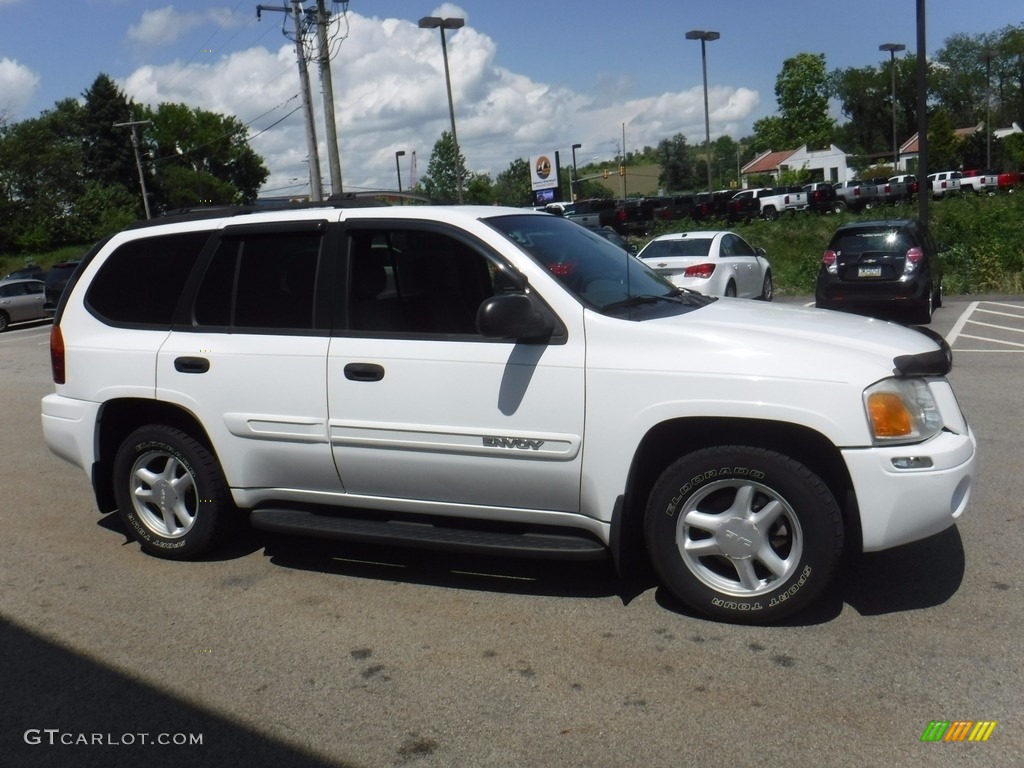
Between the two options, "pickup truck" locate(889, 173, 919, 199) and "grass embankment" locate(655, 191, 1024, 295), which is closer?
"grass embankment" locate(655, 191, 1024, 295)

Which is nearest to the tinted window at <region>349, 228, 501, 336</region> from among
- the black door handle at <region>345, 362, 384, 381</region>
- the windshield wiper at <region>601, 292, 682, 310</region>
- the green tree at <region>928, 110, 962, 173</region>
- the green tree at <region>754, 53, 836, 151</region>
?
the black door handle at <region>345, 362, 384, 381</region>

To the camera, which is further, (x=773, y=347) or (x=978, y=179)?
(x=978, y=179)

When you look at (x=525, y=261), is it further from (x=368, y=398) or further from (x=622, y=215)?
(x=622, y=215)

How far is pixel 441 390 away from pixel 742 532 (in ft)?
4.83

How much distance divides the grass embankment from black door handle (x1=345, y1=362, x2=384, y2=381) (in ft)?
66.0

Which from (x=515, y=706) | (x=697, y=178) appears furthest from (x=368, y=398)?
(x=697, y=178)

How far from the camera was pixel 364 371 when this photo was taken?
4.82 metres

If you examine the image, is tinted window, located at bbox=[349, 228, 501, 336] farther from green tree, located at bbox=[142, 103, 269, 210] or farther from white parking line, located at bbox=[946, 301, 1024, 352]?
green tree, located at bbox=[142, 103, 269, 210]

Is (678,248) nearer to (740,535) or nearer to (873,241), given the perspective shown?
(873,241)

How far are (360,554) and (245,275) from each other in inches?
65.4

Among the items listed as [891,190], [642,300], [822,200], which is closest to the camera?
[642,300]

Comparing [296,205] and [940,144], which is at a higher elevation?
[940,144]

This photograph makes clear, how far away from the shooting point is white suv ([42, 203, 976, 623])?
4.20 metres

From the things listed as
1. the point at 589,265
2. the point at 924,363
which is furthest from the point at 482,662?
the point at 924,363
